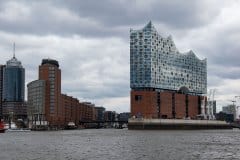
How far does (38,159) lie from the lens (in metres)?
69.8

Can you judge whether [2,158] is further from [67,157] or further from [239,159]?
[239,159]

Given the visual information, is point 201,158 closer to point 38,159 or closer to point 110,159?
point 110,159

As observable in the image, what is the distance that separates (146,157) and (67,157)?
1069cm

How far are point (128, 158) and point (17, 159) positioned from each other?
1456 cm

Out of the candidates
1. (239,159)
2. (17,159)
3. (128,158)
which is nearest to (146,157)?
(128,158)

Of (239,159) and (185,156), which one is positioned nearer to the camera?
(239,159)

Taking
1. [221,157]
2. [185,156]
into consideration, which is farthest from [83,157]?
[221,157]

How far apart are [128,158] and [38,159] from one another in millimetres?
11811

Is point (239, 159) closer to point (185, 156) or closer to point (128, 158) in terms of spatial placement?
point (185, 156)

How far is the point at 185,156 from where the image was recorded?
72.8 metres

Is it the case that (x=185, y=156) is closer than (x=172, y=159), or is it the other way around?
(x=172, y=159)

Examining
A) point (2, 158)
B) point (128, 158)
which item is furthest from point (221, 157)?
point (2, 158)

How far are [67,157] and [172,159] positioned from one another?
14.5 meters

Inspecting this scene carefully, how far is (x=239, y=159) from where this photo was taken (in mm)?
68250
